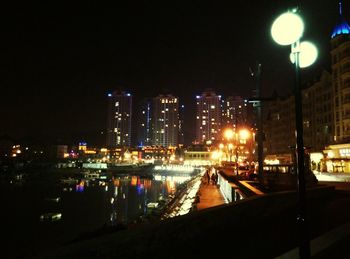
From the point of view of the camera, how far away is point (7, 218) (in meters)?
50.2

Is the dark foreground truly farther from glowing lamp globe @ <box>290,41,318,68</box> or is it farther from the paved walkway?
the paved walkway

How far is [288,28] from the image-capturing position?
5.29 m

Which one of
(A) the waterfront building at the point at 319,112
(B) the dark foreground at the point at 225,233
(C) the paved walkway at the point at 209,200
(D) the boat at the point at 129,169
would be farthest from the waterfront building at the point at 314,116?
(D) the boat at the point at 129,169

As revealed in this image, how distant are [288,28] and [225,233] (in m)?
4.33

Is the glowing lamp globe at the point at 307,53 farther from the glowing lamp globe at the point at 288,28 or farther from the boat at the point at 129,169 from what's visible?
the boat at the point at 129,169

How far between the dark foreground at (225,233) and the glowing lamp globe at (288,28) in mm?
3602

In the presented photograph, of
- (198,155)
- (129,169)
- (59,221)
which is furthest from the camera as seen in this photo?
(129,169)

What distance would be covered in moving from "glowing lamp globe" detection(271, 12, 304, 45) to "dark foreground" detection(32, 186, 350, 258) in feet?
11.8

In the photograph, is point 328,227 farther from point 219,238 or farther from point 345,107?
point 345,107

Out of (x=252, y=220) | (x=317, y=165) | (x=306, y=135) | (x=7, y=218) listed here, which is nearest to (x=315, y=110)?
(x=306, y=135)

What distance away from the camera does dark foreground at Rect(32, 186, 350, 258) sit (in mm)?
4309

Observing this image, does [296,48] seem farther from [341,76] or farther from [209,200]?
[341,76]

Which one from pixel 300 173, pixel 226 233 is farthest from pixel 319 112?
pixel 300 173

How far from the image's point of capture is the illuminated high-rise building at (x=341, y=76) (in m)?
50.4
